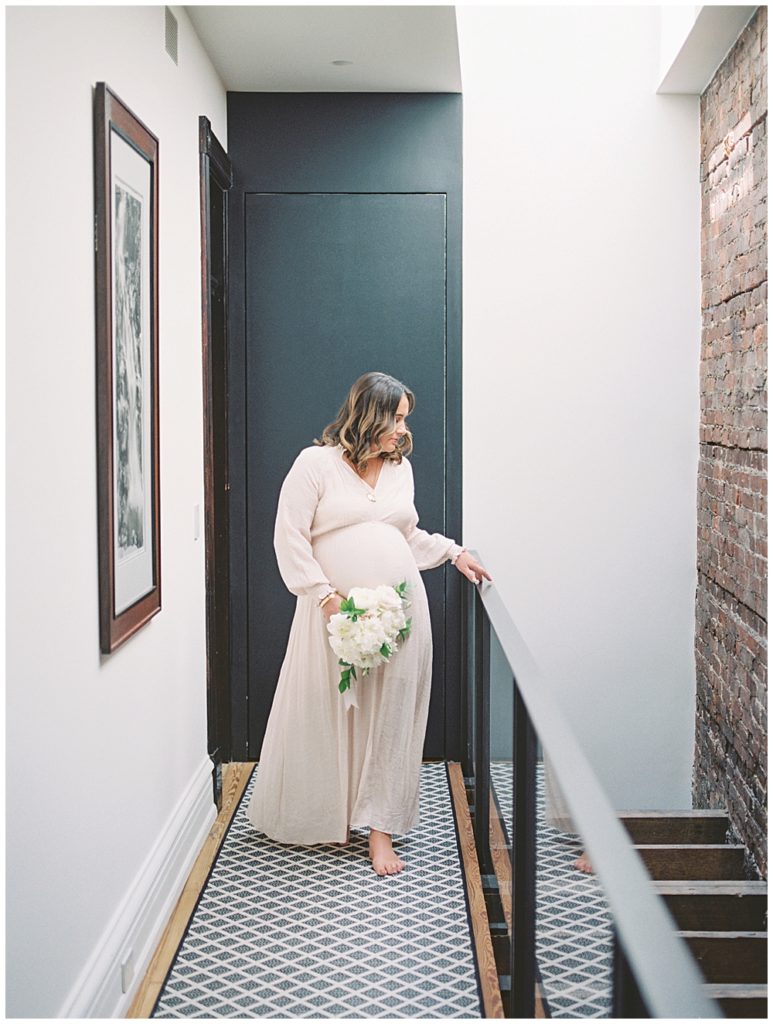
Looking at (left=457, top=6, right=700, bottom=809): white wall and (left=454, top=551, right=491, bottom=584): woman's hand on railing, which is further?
(left=457, top=6, right=700, bottom=809): white wall

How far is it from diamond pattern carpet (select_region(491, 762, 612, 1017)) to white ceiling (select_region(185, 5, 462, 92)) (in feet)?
8.84

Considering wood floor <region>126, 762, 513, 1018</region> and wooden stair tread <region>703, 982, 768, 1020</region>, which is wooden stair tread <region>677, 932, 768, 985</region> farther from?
wood floor <region>126, 762, 513, 1018</region>

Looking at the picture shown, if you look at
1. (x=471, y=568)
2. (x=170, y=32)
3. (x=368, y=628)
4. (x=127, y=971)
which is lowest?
(x=127, y=971)

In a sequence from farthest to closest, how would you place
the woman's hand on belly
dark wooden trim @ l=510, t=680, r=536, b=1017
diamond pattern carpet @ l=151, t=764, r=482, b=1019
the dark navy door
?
the dark navy door → the woman's hand on belly → diamond pattern carpet @ l=151, t=764, r=482, b=1019 → dark wooden trim @ l=510, t=680, r=536, b=1017

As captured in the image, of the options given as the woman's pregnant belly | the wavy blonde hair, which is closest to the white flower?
the woman's pregnant belly

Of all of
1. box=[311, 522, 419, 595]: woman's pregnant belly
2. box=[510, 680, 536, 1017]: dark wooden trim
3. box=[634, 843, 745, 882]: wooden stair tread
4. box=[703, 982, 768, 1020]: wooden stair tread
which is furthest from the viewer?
box=[634, 843, 745, 882]: wooden stair tread

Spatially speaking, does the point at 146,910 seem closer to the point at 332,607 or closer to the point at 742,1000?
the point at 332,607

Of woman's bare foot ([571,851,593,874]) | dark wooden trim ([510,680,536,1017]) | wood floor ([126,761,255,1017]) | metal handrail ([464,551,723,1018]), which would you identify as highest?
metal handrail ([464,551,723,1018])

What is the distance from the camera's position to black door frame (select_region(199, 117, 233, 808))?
4.45m

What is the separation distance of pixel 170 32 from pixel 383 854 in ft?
9.01

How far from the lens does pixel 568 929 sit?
2.06 meters

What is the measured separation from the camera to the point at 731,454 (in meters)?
4.54

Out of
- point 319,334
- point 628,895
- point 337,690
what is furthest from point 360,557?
point 628,895

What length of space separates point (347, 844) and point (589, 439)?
2122 millimetres
